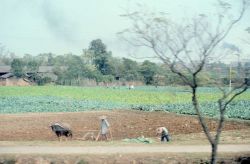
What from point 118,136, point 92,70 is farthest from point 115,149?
point 92,70

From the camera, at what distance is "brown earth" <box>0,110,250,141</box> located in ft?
92.7

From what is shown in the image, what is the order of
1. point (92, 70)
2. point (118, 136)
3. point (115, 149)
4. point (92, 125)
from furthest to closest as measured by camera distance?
point (92, 70)
point (92, 125)
point (118, 136)
point (115, 149)

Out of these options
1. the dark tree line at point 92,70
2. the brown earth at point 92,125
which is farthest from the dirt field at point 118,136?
the dark tree line at point 92,70

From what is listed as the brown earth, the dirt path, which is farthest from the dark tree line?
the dirt path

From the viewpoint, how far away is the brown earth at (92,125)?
28.3 meters

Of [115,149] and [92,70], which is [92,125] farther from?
[92,70]

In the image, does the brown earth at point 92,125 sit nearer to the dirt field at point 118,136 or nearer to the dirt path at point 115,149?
the dirt field at point 118,136

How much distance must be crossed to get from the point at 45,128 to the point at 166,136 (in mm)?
11194

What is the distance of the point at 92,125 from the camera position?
33.6 meters

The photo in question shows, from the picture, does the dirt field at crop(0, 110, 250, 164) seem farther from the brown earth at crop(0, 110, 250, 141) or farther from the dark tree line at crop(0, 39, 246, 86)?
the dark tree line at crop(0, 39, 246, 86)

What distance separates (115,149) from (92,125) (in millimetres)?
13682

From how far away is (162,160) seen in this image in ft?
60.6

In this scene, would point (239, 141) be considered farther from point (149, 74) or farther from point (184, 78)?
point (149, 74)

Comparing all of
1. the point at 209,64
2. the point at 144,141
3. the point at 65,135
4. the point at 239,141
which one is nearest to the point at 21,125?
the point at 65,135
